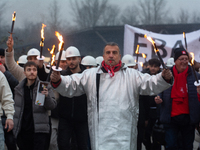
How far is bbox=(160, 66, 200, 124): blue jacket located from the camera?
5094 mm

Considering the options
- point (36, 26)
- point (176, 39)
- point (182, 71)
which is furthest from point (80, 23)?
point (182, 71)

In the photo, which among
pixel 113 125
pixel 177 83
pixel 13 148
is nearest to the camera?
pixel 113 125

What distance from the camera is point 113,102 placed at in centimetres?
394

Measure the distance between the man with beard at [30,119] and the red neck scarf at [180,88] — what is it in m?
1.98

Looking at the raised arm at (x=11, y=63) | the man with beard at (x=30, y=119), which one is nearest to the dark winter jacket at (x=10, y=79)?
the raised arm at (x=11, y=63)

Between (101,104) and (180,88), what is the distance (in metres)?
1.85

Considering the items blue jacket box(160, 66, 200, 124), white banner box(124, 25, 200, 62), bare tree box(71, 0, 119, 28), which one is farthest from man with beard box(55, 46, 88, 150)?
bare tree box(71, 0, 119, 28)

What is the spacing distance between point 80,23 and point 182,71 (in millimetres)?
Answer: 20199

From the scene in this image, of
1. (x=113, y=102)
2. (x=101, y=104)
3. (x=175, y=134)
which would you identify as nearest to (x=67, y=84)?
(x=101, y=104)

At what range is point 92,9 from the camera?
26156mm

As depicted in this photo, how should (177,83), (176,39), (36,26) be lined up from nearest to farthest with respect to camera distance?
(177,83) → (176,39) → (36,26)

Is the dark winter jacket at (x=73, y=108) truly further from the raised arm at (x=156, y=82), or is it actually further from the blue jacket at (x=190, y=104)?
the raised arm at (x=156, y=82)

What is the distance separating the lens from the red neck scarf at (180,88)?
5.22 meters

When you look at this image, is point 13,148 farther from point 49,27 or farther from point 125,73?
point 49,27
